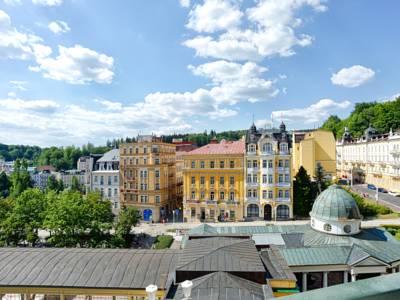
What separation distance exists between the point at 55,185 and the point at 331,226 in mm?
73770

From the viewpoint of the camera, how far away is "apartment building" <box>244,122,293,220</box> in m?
41.3

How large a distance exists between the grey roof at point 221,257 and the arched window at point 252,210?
25011mm

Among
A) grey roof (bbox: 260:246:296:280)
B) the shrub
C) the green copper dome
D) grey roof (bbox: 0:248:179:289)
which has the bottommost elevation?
the shrub

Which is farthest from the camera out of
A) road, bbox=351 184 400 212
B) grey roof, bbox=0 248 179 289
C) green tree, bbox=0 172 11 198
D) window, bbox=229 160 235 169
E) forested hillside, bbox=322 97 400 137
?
green tree, bbox=0 172 11 198

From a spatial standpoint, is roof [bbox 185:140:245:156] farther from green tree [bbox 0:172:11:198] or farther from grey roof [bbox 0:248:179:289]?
green tree [bbox 0:172:11:198]

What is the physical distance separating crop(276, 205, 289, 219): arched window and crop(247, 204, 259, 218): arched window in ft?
10.1

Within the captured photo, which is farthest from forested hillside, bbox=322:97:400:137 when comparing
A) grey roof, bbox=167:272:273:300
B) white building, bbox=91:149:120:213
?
grey roof, bbox=167:272:273:300

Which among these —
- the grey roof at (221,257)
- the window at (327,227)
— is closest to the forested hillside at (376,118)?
the window at (327,227)

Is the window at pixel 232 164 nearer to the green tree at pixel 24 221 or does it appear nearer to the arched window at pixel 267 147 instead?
the arched window at pixel 267 147

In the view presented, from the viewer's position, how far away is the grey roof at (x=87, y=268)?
49.5 ft

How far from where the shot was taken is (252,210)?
42.6m

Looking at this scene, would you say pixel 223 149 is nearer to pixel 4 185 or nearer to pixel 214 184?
pixel 214 184

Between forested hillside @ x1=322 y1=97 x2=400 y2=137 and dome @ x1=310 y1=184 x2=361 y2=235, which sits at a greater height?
forested hillside @ x1=322 y1=97 x2=400 y2=137

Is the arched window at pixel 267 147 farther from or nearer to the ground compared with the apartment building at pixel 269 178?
farther from the ground
